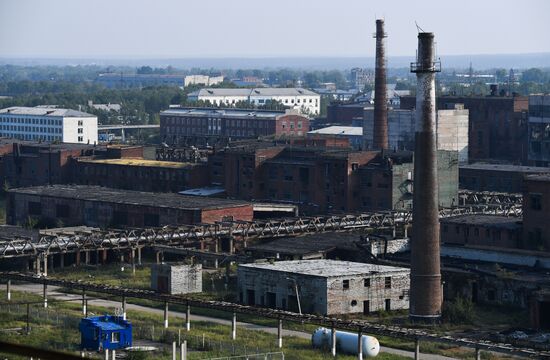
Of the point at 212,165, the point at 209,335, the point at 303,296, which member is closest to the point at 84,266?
the point at 303,296

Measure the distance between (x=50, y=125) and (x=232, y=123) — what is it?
12.1 m

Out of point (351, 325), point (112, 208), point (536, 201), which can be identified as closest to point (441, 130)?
point (112, 208)

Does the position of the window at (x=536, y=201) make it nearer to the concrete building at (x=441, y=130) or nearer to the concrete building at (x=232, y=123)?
the concrete building at (x=441, y=130)

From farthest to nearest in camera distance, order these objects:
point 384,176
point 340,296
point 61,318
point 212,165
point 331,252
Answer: point 212,165
point 384,176
point 331,252
point 340,296
point 61,318

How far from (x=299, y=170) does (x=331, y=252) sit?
1386 cm

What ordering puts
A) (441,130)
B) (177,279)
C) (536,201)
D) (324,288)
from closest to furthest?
(324,288) < (177,279) < (536,201) < (441,130)

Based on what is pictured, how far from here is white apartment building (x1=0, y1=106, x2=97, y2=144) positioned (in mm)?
88125

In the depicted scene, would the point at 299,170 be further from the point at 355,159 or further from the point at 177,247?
the point at 177,247

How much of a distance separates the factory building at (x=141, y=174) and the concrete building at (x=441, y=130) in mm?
11224

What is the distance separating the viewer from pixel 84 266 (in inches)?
1586

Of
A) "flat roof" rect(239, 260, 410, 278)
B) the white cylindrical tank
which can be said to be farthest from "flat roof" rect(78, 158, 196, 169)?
the white cylindrical tank

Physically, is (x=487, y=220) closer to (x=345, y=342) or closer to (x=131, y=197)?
(x=131, y=197)

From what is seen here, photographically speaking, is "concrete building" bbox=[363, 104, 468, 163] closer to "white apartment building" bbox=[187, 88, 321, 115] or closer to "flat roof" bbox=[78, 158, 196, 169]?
"flat roof" bbox=[78, 158, 196, 169]

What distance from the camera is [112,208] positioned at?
160 feet
